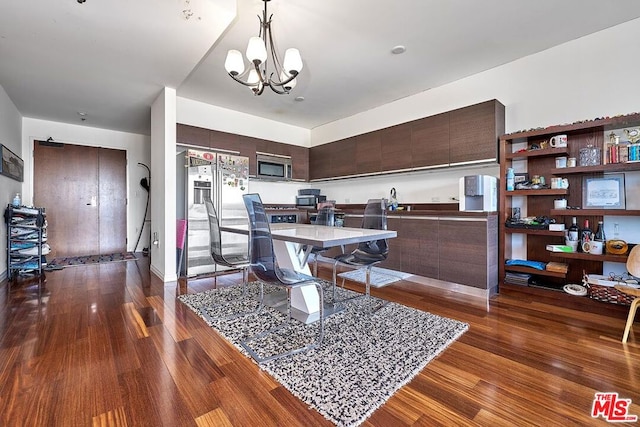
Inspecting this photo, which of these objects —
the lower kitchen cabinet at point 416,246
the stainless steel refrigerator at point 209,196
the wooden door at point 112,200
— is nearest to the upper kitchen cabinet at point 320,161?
the stainless steel refrigerator at point 209,196

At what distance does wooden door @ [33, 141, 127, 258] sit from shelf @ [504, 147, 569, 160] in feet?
21.7

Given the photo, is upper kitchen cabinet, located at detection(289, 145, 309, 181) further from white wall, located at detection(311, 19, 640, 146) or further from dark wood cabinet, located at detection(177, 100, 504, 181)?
white wall, located at detection(311, 19, 640, 146)

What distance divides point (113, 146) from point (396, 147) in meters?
5.44

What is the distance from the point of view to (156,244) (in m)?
3.94

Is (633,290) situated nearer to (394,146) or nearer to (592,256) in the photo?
(592,256)

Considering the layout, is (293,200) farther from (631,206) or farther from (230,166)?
(631,206)

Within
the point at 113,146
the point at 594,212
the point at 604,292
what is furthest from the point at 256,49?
the point at 113,146

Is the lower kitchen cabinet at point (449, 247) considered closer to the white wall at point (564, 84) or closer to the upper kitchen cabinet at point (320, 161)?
the white wall at point (564, 84)

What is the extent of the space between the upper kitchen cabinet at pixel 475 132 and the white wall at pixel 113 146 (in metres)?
5.85

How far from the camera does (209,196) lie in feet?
13.1

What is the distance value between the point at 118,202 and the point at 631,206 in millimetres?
7524

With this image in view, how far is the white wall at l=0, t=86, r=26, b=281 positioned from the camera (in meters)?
3.61

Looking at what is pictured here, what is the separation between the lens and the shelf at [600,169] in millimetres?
2372

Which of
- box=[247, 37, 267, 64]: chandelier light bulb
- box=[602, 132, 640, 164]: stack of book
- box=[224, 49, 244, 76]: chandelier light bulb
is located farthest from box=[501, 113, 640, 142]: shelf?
box=[224, 49, 244, 76]: chandelier light bulb
